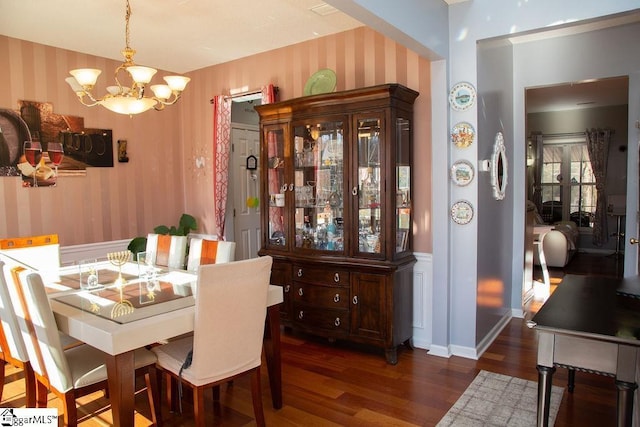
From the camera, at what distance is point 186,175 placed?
5.52 m

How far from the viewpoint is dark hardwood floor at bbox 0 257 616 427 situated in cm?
270

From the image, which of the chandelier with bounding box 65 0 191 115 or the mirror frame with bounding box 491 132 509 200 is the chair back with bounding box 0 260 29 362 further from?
the mirror frame with bounding box 491 132 509 200

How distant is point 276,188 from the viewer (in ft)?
13.7

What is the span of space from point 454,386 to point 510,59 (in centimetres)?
319

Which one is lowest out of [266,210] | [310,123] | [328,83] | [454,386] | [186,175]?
[454,386]

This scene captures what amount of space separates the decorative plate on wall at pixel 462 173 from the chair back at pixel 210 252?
5.89 feet

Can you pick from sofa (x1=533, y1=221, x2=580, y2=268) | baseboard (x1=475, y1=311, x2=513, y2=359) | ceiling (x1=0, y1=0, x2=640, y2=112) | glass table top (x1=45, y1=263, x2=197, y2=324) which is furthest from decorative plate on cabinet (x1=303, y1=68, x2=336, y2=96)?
sofa (x1=533, y1=221, x2=580, y2=268)

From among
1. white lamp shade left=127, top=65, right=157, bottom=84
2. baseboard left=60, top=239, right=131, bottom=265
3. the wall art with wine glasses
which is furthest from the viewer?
baseboard left=60, top=239, right=131, bottom=265

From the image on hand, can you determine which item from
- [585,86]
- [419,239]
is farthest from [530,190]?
[419,239]

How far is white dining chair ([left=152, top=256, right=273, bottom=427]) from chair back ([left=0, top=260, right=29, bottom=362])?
76 centimetres

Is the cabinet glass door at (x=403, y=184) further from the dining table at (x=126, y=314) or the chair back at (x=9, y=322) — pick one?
the chair back at (x=9, y=322)

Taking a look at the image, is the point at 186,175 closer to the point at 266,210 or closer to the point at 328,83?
the point at 266,210

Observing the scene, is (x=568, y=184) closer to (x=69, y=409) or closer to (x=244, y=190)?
(x=244, y=190)

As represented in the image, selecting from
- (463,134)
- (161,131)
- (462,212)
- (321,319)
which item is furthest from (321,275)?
(161,131)
